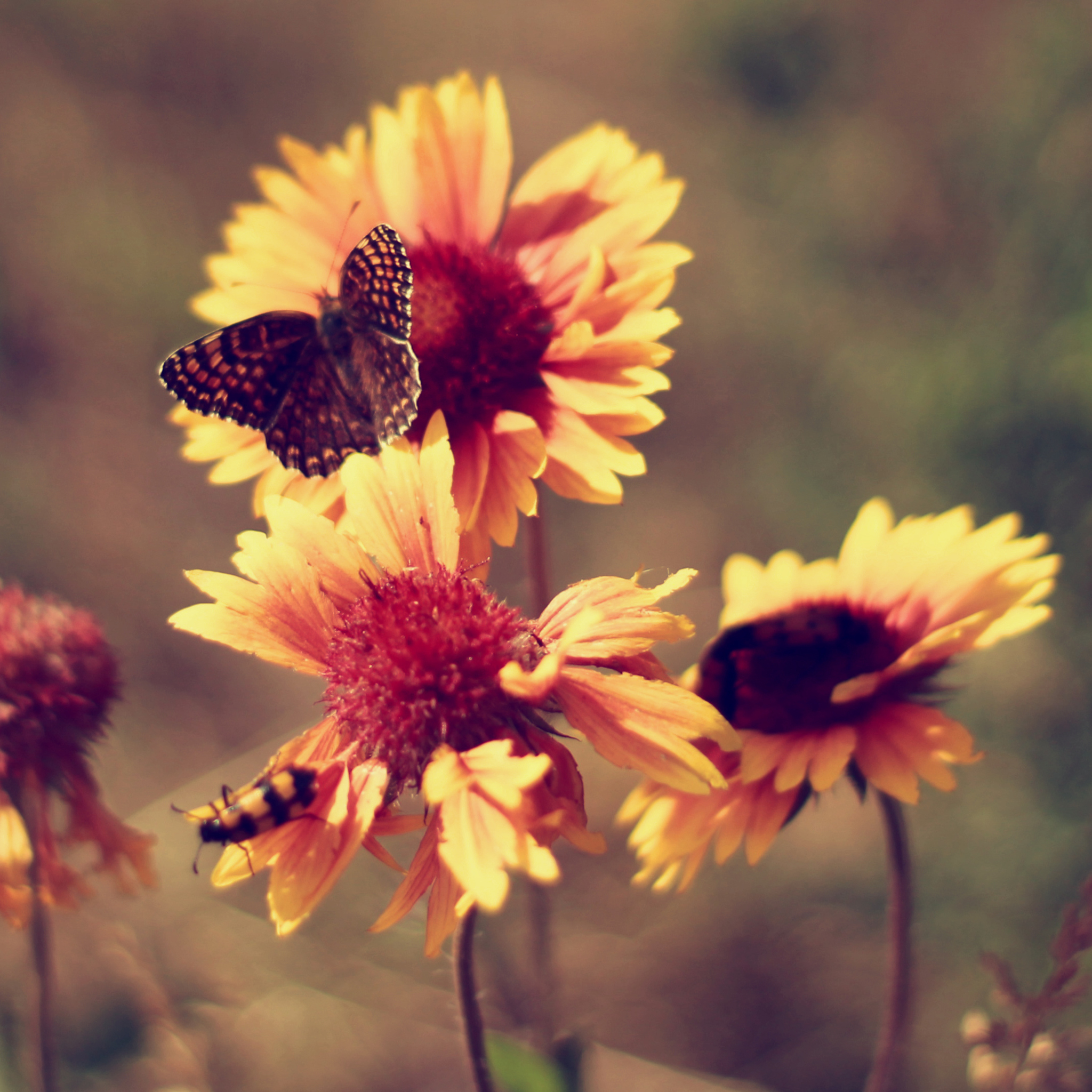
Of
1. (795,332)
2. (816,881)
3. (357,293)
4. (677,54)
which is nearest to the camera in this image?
(357,293)

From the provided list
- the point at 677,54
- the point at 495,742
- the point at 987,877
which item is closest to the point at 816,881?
the point at 987,877

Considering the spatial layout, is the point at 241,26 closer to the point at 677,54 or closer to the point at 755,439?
the point at 677,54

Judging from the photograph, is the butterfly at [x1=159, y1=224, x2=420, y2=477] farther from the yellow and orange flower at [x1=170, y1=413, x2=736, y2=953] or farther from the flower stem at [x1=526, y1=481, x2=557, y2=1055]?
the flower stem at [x1=526, y1=481, x2=557, y2=1055]

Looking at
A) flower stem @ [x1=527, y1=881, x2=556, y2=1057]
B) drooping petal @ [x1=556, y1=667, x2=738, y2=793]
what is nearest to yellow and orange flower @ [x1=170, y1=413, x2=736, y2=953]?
drooping petal @ [x1=556, y1=667, x2=738, y2=793]

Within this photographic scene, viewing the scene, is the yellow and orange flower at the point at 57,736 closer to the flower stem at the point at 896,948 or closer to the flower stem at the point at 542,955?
the flower stem at the point at 542,955

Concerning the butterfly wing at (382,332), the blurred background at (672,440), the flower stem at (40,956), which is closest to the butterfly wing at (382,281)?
the butterfly wing at (382,332)

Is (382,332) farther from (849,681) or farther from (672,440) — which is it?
(672,440)
